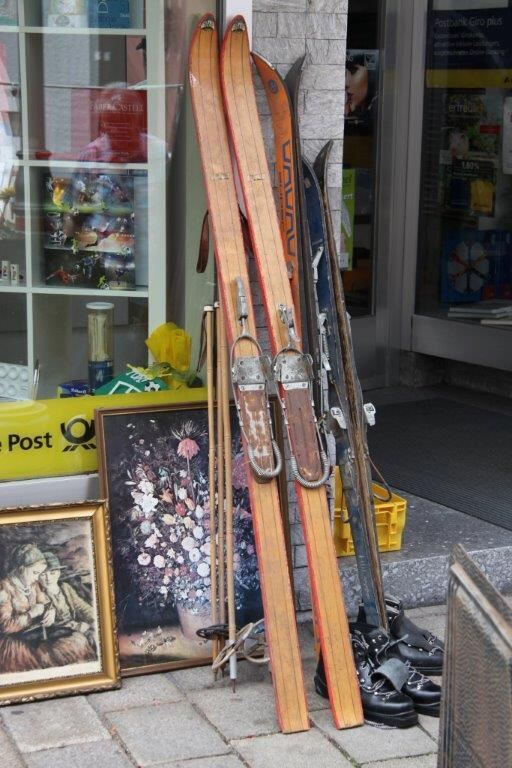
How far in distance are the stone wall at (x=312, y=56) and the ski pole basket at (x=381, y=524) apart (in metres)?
0.74

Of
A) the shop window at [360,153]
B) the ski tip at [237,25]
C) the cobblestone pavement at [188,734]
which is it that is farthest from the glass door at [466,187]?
the cobblestone pavement at [188,734]

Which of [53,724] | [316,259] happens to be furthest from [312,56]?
[53,724]

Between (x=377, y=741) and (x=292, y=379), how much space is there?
41.6 inches

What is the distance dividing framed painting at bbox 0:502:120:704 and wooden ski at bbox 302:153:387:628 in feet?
2.54

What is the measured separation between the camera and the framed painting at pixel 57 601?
3.51m

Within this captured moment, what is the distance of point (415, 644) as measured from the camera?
3693mm

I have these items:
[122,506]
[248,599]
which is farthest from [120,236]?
[248,599]

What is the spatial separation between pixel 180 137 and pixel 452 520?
75.8 inches

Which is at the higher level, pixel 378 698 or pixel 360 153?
pixel 360 153

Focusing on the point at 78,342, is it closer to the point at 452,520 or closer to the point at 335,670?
the point at 335,670

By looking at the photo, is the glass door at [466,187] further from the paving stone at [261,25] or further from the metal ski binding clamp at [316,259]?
the metal ski binding clamp at [316,259]

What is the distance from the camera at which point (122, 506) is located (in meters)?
3.71

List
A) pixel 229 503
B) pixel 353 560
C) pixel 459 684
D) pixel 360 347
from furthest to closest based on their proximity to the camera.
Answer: pixel 360 347, pixel 353 560, pixel 229 503, pixel 459 684

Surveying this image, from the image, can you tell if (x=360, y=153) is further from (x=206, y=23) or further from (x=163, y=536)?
(x=163, y=536)
